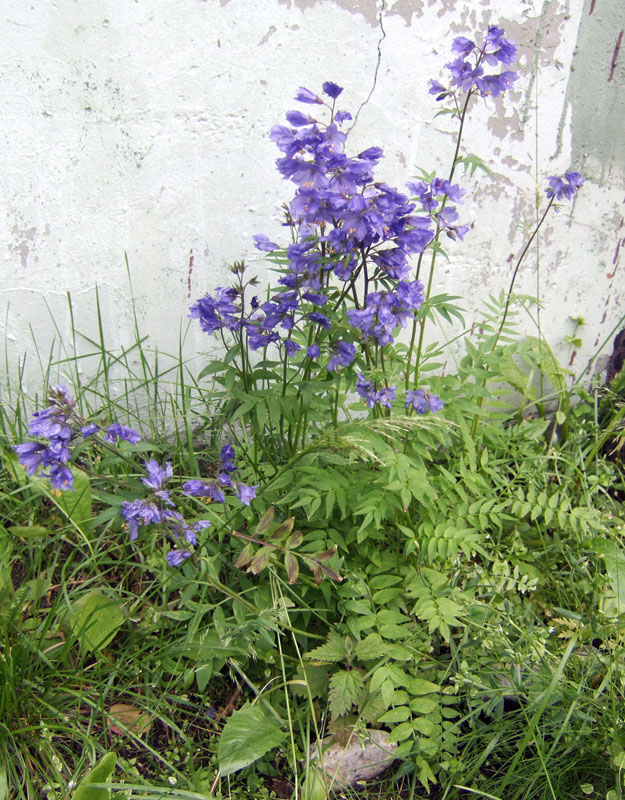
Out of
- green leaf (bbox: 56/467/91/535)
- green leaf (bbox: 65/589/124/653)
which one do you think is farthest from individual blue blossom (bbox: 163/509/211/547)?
green leaf (bbox: 56/467/91/535)

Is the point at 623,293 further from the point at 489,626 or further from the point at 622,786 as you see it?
the point at 622,786

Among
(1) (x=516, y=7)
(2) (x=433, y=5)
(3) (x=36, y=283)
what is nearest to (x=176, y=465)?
(3) (x=36, y=283)

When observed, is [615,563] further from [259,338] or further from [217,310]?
[217,310]

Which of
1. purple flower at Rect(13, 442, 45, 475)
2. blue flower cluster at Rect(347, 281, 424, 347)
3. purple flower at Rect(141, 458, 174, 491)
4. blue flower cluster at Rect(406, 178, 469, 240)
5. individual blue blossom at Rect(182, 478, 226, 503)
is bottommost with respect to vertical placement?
individual blue blossom at Rect(182, 478, 226, 503)

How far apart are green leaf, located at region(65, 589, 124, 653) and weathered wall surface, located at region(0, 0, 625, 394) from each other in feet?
3.48

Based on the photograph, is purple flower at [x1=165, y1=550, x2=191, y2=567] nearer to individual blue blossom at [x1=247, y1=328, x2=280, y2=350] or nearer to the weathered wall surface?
individual blue blossom at [x1=247, y1=328, x2=280, y2=350]

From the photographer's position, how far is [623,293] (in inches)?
121

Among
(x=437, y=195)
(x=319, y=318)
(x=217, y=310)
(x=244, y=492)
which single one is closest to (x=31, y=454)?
(x=244, y=492)

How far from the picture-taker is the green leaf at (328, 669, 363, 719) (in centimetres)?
165

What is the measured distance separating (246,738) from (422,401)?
1.01 meters

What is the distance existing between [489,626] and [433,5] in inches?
84.1

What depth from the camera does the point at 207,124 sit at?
227 cm

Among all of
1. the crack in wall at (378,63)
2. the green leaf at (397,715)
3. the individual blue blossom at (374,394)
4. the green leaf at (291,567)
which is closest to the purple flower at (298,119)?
the individual blue blossom at (374,394)

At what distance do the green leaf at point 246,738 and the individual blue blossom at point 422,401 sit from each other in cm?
94
